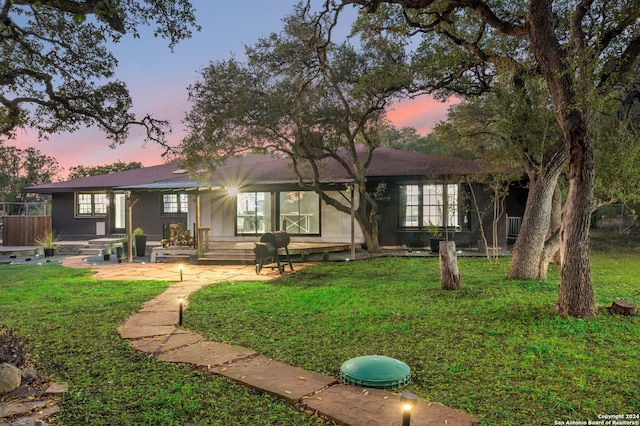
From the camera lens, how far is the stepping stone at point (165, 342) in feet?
15.3

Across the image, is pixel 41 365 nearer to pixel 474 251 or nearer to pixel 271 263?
pixel 271 263

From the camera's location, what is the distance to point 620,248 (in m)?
15.9

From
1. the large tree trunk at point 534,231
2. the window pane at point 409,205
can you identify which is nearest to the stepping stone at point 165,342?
the large tree trunk at point 534,231

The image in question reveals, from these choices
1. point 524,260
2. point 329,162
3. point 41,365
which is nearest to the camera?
point 41,365

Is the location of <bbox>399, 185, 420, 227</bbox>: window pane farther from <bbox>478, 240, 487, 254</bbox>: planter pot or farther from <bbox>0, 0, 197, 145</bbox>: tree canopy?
<bbox>0, 0, 197, 145</bbox>: tree canopy

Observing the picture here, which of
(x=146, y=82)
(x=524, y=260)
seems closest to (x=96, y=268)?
(x=146, y=82)

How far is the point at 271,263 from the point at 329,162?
666cm

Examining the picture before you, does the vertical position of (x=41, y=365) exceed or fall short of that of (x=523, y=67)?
it falls short

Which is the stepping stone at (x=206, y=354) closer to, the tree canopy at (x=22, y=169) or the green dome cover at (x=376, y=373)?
the green dome cover at (x=376, y=373)

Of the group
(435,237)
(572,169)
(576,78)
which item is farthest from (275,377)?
(435,237)

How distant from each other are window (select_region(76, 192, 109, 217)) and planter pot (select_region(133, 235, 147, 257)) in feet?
18.8

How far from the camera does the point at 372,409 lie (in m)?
3.15

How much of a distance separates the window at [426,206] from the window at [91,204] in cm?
1337

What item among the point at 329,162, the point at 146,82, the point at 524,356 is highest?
the point at 146,82
